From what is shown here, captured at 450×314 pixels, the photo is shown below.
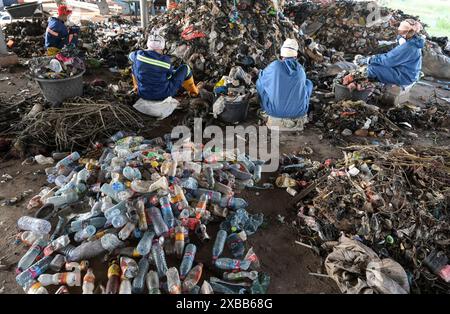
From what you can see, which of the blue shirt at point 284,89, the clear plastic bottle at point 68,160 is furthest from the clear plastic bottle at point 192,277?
the blue shirt at point 284,89

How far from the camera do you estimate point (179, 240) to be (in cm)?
301

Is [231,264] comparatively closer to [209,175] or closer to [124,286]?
[124,286]

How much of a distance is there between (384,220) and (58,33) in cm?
691

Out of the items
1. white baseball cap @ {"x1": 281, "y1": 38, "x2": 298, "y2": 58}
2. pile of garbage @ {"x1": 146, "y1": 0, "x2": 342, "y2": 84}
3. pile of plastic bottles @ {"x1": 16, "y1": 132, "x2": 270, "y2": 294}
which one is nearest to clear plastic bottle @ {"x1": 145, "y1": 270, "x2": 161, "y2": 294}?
pile of plastic bottles @ {"x1": 16, "y1": 132, "x2": 270, "y2": 294}

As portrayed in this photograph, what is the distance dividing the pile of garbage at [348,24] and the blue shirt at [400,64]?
3.98 metres

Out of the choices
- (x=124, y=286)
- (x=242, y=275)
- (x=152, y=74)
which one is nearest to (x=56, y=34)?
(x=152, y=74)

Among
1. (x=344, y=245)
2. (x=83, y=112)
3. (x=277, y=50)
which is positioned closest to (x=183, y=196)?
(x=344, y=245)

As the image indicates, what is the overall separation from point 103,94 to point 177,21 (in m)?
3.19

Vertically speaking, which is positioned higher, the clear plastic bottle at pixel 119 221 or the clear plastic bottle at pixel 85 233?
the clear plastic bottle at pixel 119 221

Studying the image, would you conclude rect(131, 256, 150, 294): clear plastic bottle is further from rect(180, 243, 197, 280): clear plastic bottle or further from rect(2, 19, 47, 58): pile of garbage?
rect(2, 19, 47, 58): pile of garbage

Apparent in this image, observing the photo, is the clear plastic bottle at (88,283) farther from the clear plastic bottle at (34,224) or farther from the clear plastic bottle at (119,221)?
the clear plastic bottle at (34,224)

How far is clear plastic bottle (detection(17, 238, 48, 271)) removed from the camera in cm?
279

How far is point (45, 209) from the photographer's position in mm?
3266

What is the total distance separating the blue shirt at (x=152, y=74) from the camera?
503cm
